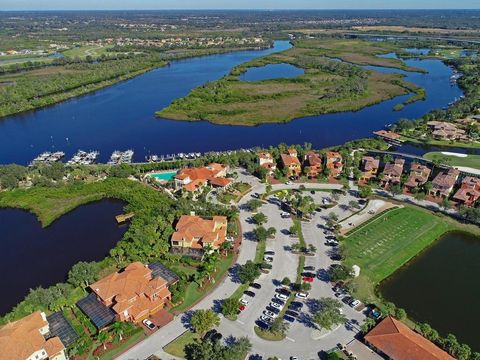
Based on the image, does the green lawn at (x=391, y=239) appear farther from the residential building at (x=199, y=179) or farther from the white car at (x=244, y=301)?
the residential building at (x=199, y=179)

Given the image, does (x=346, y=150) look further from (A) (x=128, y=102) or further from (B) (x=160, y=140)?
(A) (x=128, y=102)

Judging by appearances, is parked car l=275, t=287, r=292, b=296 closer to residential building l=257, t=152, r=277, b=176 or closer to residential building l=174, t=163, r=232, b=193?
residential building l=174, t=163, r=232, b=193

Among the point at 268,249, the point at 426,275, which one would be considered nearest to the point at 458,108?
the point at 426,275

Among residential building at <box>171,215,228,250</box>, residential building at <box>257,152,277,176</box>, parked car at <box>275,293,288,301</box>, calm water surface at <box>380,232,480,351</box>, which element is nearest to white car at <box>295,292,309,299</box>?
parked car at <box>275,293,288,301</box>

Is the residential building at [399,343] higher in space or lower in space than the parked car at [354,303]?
higher

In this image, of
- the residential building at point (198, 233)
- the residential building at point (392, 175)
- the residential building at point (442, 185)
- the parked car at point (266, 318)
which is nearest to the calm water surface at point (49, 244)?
the residential building at point (198, 233)

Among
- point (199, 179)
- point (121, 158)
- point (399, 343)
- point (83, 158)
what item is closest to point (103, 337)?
point (399, 343)
